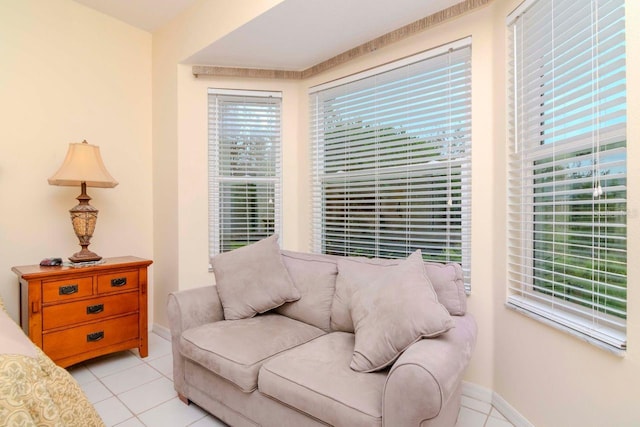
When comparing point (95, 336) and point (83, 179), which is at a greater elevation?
point (83, 179)

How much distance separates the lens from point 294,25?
2.30m

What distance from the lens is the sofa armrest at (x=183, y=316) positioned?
202 centimetres

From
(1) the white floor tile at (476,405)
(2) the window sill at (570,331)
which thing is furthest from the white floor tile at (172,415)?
(2) the window sill at (570,331)

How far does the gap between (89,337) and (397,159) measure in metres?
2.62

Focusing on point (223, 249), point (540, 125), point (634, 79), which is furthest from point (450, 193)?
point (223, 249)

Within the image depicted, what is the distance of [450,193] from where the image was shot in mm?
2189

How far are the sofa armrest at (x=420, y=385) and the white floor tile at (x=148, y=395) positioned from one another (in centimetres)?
157

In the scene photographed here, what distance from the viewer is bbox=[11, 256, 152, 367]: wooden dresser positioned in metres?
2.21

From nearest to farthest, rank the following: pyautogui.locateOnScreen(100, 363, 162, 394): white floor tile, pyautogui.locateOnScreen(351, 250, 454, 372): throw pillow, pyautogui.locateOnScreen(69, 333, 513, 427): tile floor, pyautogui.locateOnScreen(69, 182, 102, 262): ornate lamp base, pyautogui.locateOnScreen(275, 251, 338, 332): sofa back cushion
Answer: pyautogui.locateOnScreen(351, 250, 454, 372): throw pillow < pyautogui.locateOnScreen(69, 333, 513, 427): tile floor < pyautogui.locateOnScreen(275, 251, 338, 332): sofa back cushion < pyautogui.locateOnScreen(100, 363, 162, 394): white floor tile < pyautogui.locateOnScreen(69, 182, 102, 262): ornate lamp base

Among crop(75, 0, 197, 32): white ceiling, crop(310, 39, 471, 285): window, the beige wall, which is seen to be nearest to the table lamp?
the beige wall

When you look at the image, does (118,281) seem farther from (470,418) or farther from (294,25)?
(470,418)

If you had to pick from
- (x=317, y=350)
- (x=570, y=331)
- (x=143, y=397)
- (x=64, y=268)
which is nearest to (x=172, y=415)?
(x=143, y=397)

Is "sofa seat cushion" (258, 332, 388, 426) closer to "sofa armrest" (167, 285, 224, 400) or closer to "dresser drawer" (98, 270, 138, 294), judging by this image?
"sofa armrest" (167, 285, 224, 400)

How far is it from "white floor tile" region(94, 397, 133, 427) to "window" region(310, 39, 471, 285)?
1795mm
